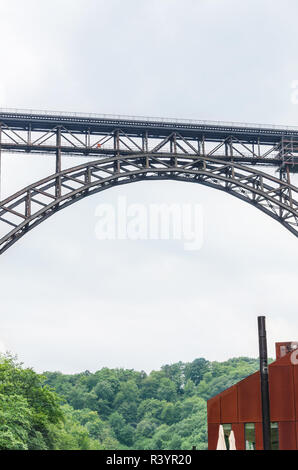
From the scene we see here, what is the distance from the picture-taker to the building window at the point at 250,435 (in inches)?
1029

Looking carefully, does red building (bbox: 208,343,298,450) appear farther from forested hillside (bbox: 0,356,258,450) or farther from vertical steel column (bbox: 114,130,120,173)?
forested hillside (bbox: 0,356,258,450)

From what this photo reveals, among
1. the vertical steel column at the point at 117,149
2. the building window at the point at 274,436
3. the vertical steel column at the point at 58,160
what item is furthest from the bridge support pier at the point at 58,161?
the building window at the point at 274,436

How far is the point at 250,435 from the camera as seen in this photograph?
26250 mm

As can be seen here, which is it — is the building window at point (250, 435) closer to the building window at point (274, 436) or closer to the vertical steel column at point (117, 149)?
the building window at point (274, 436)

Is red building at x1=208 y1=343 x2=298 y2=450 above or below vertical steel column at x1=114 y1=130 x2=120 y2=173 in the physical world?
below

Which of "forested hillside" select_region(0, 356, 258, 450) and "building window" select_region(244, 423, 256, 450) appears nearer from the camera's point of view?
"building window" select_region(244, 423, 256, 450)

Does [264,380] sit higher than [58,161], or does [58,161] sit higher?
[58,161]

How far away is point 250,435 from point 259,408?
3.96 feet

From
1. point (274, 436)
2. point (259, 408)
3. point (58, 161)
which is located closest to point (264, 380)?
point (274, 436)

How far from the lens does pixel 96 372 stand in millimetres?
160875

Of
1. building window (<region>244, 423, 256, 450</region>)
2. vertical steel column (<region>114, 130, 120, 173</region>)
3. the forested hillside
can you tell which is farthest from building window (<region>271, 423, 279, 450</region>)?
the forested hillside

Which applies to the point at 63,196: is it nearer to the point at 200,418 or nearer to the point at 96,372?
the point at 200,418

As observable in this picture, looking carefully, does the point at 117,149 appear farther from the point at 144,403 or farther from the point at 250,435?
the point at 144,403

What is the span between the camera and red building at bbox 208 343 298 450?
24.7 m
